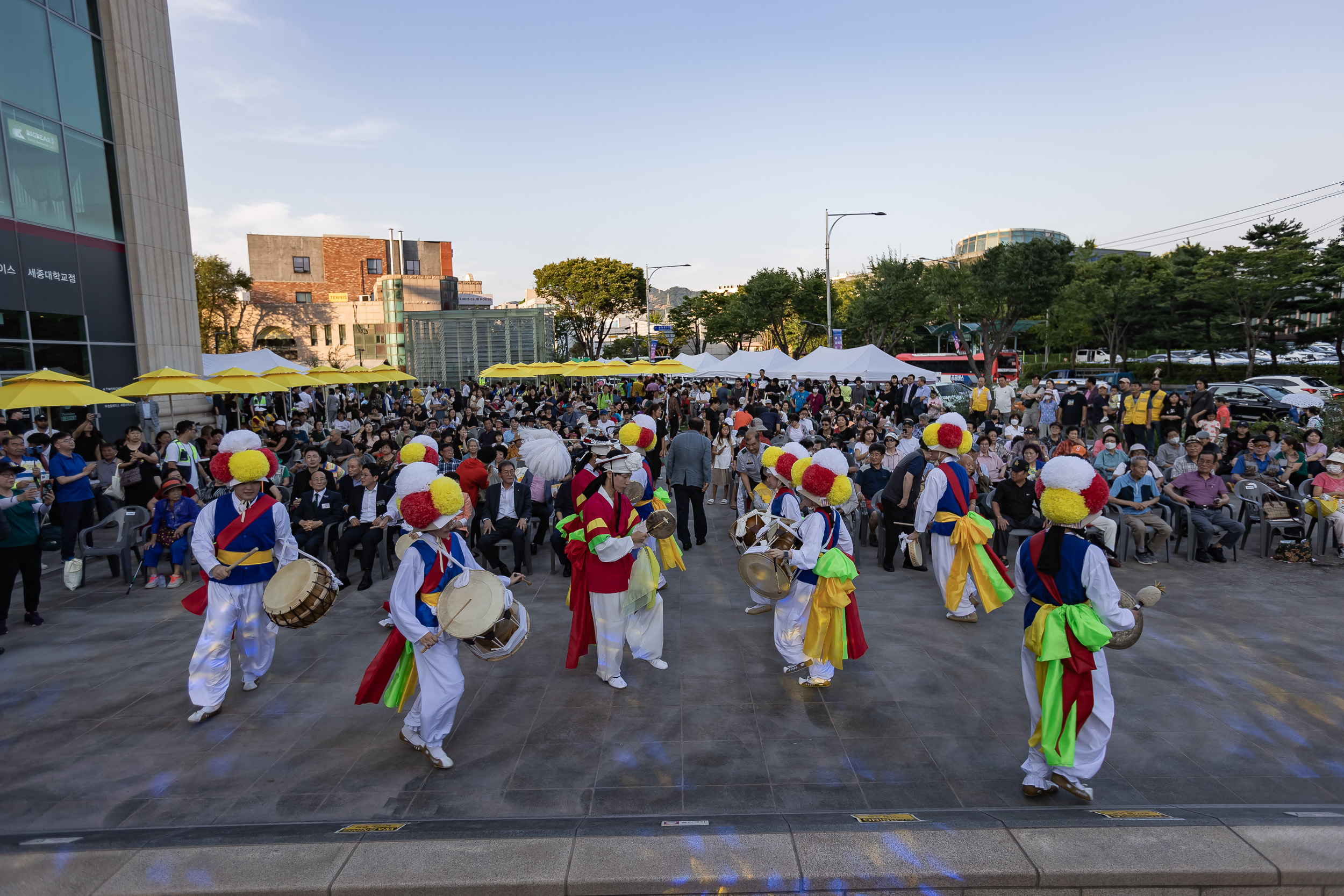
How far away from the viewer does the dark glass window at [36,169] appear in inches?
541

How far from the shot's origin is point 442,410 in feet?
74.2

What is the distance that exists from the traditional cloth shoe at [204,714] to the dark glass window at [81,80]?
15.9 m

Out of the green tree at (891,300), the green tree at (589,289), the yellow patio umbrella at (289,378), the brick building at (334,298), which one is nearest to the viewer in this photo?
the yellow patio umbrella at (289,378)

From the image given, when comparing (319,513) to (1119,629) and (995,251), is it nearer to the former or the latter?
(1119,629)

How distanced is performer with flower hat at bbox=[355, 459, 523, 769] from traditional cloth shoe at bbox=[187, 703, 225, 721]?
56.3 inches

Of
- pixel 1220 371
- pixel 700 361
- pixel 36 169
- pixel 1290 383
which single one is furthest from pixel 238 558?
pixel 1220 371

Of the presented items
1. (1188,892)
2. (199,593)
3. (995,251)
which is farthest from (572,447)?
(995,251)

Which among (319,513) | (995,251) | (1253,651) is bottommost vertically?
(1253,651)

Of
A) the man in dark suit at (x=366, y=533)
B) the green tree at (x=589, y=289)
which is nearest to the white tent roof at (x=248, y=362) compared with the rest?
Result: the man in dark suit at (x=366, y=533)

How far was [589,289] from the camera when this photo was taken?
5534cm

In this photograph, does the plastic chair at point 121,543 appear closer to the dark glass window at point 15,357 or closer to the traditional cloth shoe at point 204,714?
the traditional cloth shoe at point 204,714

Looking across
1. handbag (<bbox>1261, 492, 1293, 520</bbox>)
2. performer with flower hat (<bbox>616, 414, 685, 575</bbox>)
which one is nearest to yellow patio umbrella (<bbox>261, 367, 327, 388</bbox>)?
performer with flower hat (<bbox>616, 414, 685, 575</bbox>)

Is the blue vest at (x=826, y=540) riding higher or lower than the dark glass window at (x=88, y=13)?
lower

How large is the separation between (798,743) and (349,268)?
192 ft
